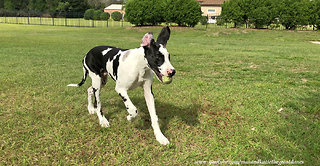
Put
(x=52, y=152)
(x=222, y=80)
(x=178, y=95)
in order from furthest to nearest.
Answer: (x=222, y=80)
(x=178, y=95)
(x=52, y=152)

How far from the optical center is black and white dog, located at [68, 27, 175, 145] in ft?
10.3

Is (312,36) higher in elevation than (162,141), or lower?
higher

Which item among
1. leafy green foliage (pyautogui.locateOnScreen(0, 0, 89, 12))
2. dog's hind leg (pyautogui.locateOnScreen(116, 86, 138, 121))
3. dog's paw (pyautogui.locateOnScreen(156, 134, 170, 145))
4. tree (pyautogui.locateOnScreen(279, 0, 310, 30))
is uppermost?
leafy green foliage (pyautogui.locateOnScreen(0, 0, 89, 12))

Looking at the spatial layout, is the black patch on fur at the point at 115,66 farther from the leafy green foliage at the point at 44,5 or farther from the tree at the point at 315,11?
the leafy green foliage at the point at 44,5

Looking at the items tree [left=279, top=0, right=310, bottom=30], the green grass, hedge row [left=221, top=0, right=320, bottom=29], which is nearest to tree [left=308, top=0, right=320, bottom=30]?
hedge row [left=221, top=0, right=320, bottom=29]

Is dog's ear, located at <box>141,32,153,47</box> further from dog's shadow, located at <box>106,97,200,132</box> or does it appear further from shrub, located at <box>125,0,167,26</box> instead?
shrub, located at <box>125,0,167,26</box>

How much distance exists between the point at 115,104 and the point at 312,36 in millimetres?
24141

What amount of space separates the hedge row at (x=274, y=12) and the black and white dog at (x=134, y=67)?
26.0 metres

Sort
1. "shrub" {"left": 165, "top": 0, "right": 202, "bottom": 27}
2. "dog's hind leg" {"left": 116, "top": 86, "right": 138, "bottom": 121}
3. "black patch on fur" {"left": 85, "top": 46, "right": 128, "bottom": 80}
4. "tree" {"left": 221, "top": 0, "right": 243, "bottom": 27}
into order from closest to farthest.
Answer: "dog's hind leg" {"left": 116, "top": 86, "right": 138, "bottom": 121}, "black patch on fur" {"left": 85, "top": 46, "right": 128, "bottom": 80}, "tree" {"left": 221, "top": 0, "right": 243, "bottom": 27}, "shrub" {"left": 165, "top": 0, "right": 202, "bottom": 27}

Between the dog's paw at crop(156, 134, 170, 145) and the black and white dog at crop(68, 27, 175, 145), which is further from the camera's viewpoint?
the dog's paw at crop(156, 134, 170, 145)

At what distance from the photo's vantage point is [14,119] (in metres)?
4.37

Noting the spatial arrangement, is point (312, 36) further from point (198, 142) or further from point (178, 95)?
point (198, 142)

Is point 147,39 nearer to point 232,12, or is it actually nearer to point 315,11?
point 232,12

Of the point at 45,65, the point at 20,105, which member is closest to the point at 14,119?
the point at 20,105
